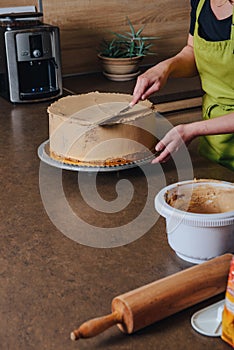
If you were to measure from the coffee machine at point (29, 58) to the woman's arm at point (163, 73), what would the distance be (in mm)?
588

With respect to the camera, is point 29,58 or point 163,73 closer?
point 163,73

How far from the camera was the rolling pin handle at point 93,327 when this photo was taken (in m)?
0.85

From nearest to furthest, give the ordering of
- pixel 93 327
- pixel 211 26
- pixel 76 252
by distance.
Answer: pixel 93 327 < pixel 76 252 < pixel 211 26

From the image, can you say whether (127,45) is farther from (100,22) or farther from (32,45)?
(32,45)

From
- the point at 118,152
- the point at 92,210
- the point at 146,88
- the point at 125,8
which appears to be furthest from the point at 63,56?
the point at 92,210

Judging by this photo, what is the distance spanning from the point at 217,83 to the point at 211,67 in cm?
5

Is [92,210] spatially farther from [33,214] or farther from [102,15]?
[102,15]

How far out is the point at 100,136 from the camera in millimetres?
1419

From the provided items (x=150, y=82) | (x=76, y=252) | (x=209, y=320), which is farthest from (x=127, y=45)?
Result: (x=209, y=320)

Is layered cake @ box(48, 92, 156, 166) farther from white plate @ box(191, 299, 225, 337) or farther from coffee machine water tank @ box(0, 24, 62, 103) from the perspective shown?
coffee machine water tank @ box(0, 24, 62, 103)

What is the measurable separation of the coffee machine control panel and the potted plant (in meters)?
0.34

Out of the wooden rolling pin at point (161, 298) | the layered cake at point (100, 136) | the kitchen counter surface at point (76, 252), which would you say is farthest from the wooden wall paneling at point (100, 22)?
the wooden rolling pin at point (161, 298)

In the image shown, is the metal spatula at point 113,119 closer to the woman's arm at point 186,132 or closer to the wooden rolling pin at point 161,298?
the woman's arm at point 186,132

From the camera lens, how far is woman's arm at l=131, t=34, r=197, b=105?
1560 mm
